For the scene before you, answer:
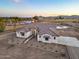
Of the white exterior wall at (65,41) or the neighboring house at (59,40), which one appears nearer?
the white exterior wall at (65,41)

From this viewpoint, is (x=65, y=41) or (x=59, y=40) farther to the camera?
(x=59, y=40)

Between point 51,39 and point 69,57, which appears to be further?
point 51,39

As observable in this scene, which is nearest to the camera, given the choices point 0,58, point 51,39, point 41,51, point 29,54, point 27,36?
point 0,58

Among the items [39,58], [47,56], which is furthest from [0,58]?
[47,56]

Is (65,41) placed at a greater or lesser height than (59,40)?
lesser

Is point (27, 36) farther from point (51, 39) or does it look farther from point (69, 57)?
point (69, 57)

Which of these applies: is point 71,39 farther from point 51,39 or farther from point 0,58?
point 0,58

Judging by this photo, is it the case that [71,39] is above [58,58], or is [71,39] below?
above

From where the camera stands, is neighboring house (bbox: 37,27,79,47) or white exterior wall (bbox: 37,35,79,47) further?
neighboring house (bbox: 37,27,79,47)

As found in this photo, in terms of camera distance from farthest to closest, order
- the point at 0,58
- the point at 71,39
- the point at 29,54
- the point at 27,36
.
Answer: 1. the point at 27,36
2. the point at 71,39
3. the point at 29,54
4. the point at 0,58

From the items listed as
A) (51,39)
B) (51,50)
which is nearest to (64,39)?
(51,39)
